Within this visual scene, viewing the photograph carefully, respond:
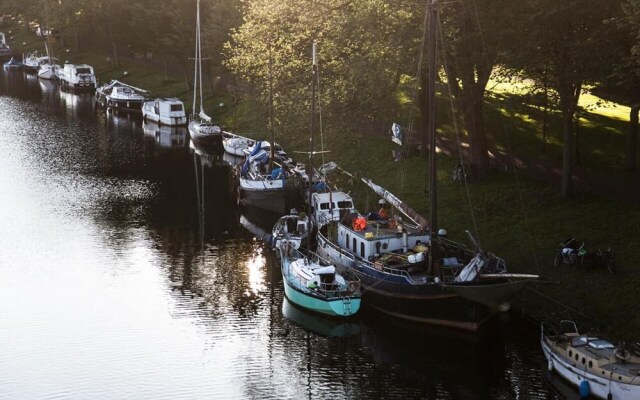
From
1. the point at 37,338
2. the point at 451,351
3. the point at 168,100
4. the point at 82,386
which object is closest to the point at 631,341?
the point at 451,351

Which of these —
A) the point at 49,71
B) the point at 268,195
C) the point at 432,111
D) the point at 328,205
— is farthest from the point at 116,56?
the point at 432,111

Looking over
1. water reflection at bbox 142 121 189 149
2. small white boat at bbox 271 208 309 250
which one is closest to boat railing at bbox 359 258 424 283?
small white boat at bbox 271 208 309 250

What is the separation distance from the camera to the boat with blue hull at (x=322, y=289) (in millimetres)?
53438

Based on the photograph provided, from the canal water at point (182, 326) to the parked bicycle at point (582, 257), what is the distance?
172 inches

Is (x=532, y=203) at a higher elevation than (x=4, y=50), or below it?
higher

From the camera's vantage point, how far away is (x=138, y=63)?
155000 millimetres

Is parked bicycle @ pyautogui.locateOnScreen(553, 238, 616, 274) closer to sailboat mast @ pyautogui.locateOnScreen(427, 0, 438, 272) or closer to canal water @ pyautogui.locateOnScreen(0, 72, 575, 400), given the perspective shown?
canal water @ pyautogui.locateOnScreen(0, 72, 575, 400)

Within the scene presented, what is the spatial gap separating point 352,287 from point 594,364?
52.0 ft

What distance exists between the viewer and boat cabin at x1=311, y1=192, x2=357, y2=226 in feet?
218

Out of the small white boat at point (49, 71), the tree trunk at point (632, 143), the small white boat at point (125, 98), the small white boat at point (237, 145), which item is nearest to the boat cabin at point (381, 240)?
the tree trunk at point (632, 143)

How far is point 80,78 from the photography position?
149 m

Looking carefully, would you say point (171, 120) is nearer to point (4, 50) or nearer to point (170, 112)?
point (170, 112)

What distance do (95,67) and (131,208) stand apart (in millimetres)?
89193

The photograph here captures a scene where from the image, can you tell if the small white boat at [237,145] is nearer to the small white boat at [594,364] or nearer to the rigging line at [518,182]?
the rigging line at [518,182]
